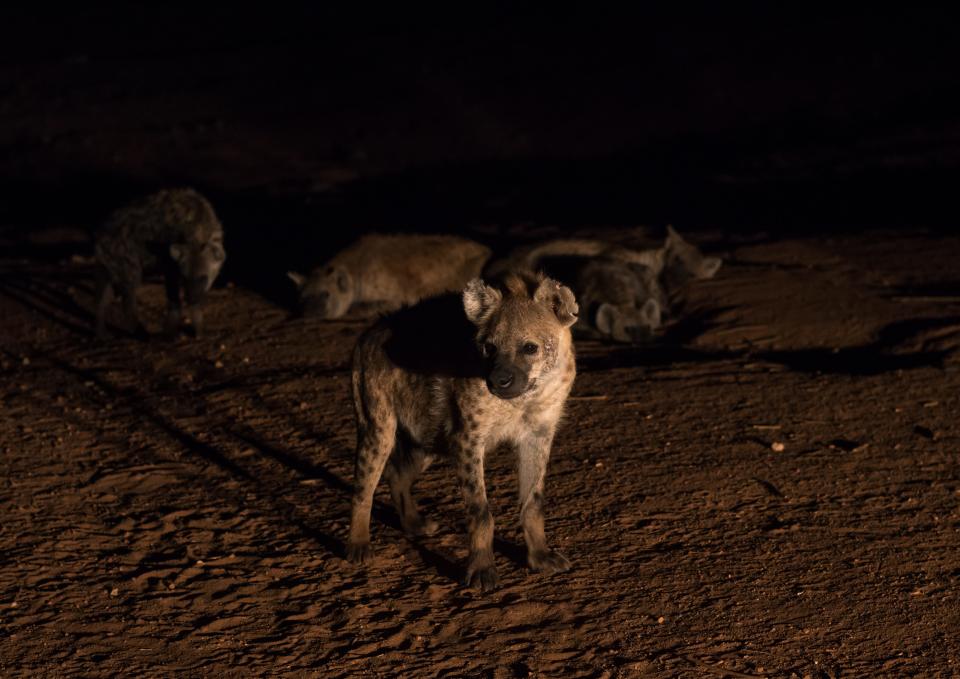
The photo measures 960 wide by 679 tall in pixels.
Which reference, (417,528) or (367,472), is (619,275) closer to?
(417,528)

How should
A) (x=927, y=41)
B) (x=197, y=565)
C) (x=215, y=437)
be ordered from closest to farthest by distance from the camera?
(x=197, y=565) < (x=215, y=437) < (x=927, y=41)

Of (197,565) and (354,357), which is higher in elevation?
(354,357)

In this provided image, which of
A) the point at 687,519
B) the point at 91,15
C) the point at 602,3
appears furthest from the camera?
the point at 91,15

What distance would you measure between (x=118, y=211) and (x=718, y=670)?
20.0 ft

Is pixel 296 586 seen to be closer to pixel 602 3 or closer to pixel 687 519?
pixel 687 519

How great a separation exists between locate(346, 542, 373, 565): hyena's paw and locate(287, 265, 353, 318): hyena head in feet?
14.4

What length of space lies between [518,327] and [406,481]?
877 millimetres

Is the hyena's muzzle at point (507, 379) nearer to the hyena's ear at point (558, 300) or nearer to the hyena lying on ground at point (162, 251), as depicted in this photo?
the hyena's ear at point (558, 300)

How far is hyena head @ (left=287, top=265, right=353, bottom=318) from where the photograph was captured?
9107mm

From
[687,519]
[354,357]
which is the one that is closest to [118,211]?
[354,357]

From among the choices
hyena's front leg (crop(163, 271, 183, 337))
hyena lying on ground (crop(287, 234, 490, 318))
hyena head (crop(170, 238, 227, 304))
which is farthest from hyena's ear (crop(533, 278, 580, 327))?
hyena lying on ground (crop(287, 234, 490, 318))

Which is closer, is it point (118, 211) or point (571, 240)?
point (118, 211)

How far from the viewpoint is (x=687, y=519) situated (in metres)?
5.07

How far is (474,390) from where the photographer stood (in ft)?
14.9
